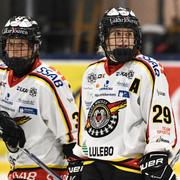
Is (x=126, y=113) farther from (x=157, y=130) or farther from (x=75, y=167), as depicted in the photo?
(x=75, y=167)

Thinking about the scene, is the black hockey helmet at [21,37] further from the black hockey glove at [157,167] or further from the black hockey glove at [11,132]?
the black hockey glove at [157,167]

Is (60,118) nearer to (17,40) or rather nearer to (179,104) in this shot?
(17,40)

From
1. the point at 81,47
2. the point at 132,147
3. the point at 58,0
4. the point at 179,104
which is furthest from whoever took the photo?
the point at 58,0

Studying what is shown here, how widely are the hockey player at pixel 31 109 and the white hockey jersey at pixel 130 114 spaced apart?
0.41 m

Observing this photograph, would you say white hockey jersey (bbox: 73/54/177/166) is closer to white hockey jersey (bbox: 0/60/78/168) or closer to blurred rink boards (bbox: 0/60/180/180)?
white hockey jersey (bbox: 0/60/78/168)

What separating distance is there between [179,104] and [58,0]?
4412 millimetres

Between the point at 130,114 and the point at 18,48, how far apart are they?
0.74 m

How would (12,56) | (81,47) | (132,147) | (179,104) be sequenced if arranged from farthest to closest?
1. (81,47)
2. (179,104)
3. (12,56)
4. (132,147)

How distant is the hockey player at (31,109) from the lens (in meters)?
3.30

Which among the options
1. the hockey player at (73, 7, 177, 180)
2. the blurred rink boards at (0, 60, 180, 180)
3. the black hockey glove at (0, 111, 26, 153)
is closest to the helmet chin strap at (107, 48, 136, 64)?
the hockey player at (73, 7, 177, 180)

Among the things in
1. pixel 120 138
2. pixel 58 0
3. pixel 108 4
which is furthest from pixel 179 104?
pixel 58 0

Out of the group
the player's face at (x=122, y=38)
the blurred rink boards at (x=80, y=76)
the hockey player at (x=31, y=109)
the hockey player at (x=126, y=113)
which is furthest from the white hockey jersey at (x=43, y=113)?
the blurred rink boards at (x=80, y=76)

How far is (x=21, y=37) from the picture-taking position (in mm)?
3324

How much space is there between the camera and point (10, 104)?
3355 mm
